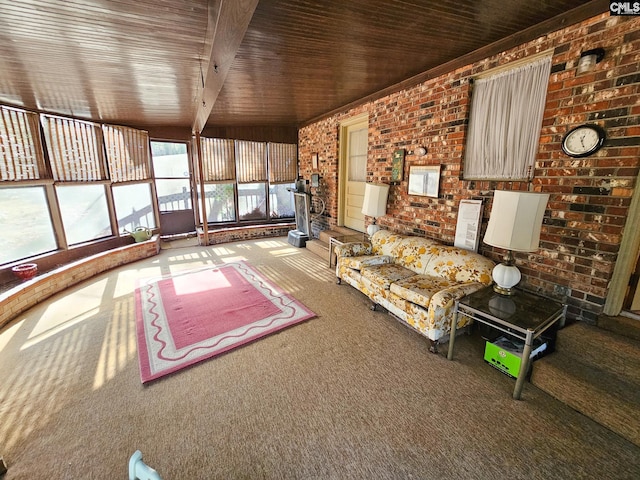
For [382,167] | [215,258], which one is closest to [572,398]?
[382,167]

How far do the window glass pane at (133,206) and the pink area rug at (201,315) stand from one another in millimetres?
2171

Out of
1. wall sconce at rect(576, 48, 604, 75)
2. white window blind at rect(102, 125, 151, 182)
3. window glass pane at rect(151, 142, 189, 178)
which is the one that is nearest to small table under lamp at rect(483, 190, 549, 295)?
wall sconce at rect(576, 48, 604, 75)

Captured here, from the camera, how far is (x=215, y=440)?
171 centimetres

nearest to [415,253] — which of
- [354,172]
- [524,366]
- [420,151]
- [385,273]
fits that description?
[385,273]

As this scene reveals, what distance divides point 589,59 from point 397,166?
2.14 m

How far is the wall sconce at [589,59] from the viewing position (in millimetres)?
2020

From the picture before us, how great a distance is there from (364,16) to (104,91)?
3.38m

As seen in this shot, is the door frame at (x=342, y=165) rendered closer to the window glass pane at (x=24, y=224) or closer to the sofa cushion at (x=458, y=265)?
the sofa cushion at (x=458, y=265)

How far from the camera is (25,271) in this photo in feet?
11.7

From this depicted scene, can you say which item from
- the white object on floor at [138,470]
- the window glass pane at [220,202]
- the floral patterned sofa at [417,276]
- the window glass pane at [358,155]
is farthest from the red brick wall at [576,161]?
the window glass pane at [220,202]

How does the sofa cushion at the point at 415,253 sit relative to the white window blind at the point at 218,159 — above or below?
below

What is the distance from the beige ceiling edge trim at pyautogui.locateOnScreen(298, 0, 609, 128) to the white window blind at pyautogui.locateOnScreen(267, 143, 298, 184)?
3.49 meters

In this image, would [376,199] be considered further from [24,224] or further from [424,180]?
[24,224]

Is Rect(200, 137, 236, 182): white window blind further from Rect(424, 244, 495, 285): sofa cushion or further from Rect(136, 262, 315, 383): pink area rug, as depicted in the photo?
Rect(424, 244, 495, 285): sofa cushion
